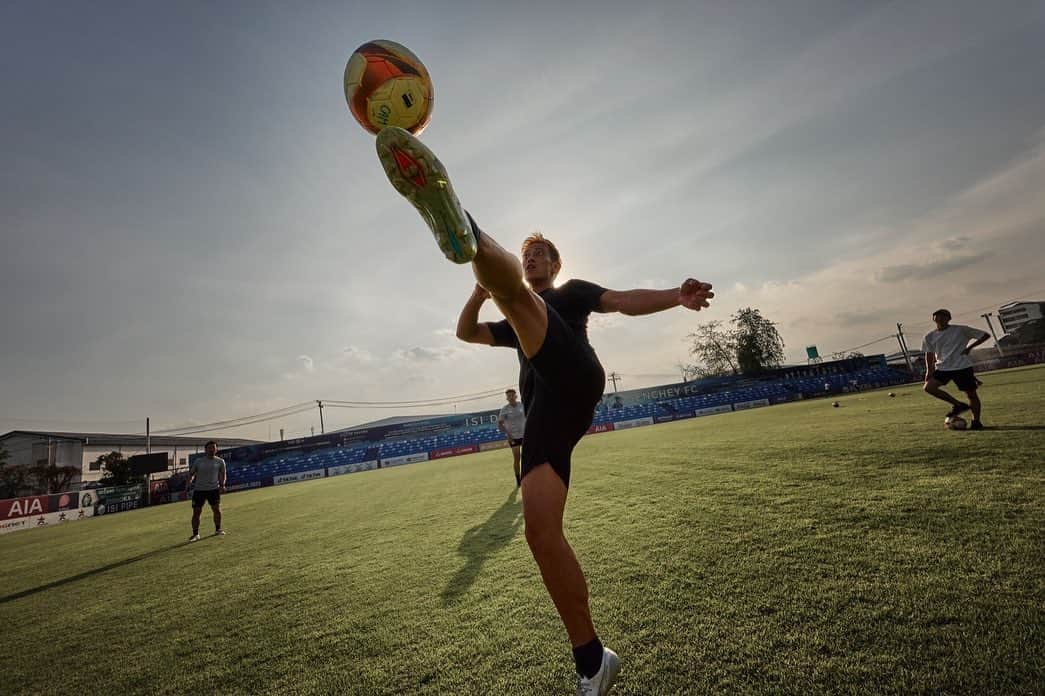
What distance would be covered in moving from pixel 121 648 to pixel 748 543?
207 inches

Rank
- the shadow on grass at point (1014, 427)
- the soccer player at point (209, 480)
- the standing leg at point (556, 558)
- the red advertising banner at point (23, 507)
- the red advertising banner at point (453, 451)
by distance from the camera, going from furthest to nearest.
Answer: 1. the red advertising banner at point (453, 451)
2. the red advertising banner at point (23, 507)
3. the soccer player at point (209, 480)
4. the shadow on grass at point (1014, 427)
5. the standing leg at point (556, 558)

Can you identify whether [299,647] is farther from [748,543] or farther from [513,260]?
[748,543]

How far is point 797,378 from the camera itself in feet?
136

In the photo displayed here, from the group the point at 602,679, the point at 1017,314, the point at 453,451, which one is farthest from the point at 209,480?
the point at 1017,314

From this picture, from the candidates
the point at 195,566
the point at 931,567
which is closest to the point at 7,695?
the point at 195,566

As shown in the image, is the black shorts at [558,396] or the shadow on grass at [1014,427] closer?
the black shorts at [558,396]

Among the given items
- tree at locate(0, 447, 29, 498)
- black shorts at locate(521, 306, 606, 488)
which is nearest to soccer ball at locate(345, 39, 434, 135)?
black shorts at locate(521, 306, 606, 488)

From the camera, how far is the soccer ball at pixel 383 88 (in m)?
2.62

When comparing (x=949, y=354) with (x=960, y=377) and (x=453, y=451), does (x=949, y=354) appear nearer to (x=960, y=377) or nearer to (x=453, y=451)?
(x=960, y=377)

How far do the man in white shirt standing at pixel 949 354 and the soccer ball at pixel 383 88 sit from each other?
9.72 metres

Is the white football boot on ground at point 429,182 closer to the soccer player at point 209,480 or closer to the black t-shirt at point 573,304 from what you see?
the black t-shirt at point 573,304

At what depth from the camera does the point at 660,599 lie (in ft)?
8.98

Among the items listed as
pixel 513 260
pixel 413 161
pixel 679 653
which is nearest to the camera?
pixel 413 161

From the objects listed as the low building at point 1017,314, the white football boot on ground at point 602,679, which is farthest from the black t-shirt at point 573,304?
the low building at point 1017,314
